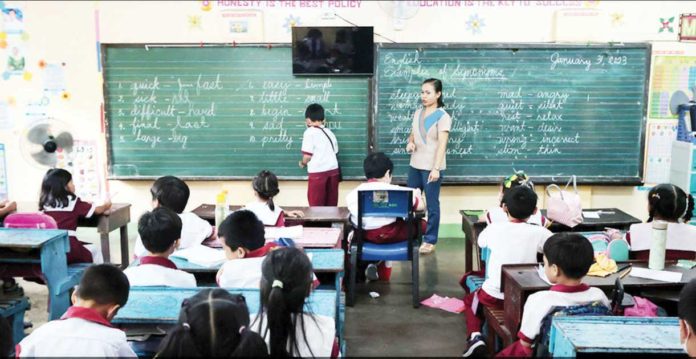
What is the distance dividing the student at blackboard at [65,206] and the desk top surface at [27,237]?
49 centimetres

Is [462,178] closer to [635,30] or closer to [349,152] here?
[349,152]

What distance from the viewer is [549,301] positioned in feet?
7.59

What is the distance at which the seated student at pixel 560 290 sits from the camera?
7.61 ft

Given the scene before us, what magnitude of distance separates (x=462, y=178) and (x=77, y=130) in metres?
3.41

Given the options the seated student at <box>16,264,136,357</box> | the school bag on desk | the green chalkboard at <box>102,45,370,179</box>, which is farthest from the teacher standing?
the seated student at <box>16,264,136,357</box>

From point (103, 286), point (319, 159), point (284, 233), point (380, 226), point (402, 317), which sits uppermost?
point (319, 159)

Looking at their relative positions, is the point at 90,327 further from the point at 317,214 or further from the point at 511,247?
the point at 317,214

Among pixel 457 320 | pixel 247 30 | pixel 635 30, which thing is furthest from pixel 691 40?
pixel 247 30

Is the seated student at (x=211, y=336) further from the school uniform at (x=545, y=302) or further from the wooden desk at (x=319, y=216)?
the wooden desk at (x=319, y=216)

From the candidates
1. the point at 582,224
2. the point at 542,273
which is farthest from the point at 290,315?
the point at 582,224

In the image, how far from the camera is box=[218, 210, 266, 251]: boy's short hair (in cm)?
265

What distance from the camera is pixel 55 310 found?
3430 millimetres

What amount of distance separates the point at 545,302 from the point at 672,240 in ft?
3.96

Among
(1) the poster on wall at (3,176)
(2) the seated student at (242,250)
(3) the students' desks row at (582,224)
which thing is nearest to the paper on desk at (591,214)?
(3) the students' desks row at (582,224)
